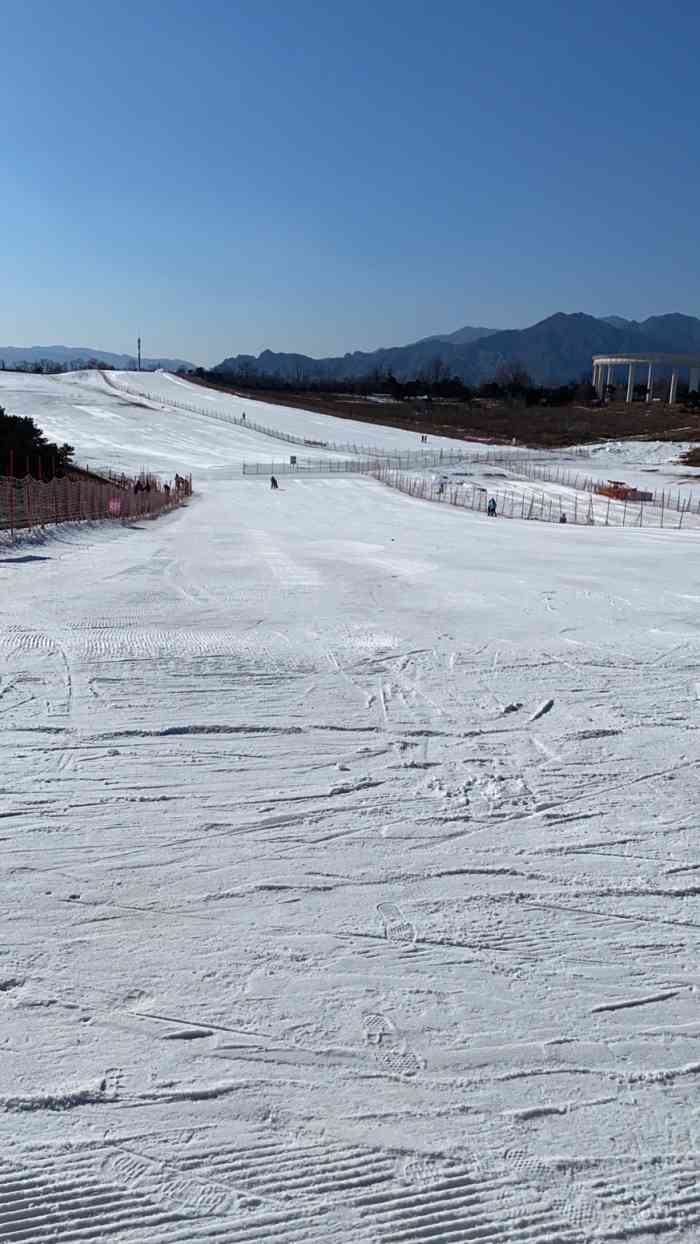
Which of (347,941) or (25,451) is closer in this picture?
(347,941)

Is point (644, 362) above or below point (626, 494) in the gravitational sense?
above

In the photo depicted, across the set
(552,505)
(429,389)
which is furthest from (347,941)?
(429,389)

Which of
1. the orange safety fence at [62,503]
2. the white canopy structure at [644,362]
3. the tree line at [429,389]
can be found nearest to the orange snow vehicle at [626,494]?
the orange safety fence at [62,503]

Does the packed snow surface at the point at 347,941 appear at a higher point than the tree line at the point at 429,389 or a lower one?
lower

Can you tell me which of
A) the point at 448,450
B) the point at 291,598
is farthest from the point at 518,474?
the point at 291,598

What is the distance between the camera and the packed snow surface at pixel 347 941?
9.50ft

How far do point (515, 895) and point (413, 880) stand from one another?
0.50 m

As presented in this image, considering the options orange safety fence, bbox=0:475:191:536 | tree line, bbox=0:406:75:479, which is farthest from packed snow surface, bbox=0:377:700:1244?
tree line, bbox=0:406:75:479

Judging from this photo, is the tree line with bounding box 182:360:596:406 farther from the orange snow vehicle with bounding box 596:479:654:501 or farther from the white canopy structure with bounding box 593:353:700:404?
the orange snow vehicle with bounding box 596:479:654:501

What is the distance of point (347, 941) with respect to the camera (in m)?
4.14

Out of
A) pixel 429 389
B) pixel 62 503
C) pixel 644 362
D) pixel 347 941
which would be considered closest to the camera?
pixel 347 941

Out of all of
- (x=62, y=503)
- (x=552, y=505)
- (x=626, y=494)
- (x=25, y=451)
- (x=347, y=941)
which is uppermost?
(x=25, y=451)

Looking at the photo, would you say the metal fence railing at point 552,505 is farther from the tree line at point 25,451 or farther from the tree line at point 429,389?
the tree line at point 429,389

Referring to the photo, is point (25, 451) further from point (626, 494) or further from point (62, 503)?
point (626, 494)
